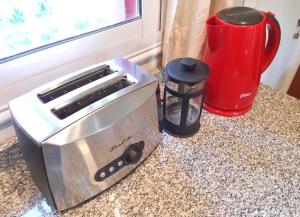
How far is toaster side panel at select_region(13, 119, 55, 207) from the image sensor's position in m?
0.43

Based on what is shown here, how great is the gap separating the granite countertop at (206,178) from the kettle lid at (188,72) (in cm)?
17

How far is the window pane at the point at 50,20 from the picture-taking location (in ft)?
1.97

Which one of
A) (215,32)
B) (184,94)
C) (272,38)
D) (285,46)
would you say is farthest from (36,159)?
(285,46)

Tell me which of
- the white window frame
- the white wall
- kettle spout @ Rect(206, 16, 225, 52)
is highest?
kettle spout @ Rect(206, 16, 225, 52)

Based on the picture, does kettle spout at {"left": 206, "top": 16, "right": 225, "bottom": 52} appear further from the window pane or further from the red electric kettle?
the window pane

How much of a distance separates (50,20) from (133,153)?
1.31 feet

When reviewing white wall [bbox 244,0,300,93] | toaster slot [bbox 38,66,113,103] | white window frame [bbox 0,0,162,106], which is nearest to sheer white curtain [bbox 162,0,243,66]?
white window frame [bbox 0,0,162,106]

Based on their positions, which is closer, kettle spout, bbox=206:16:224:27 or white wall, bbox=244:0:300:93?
kettle spout, bbox=206:16:224:27

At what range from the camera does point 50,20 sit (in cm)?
66

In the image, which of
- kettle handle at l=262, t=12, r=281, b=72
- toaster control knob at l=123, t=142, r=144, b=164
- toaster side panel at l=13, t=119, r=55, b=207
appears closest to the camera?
toaster side panel at l=13, t=119, r=55, b=207

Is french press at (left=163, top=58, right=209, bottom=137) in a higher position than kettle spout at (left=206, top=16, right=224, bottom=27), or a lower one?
lower

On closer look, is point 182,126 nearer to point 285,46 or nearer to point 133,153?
point 133,153

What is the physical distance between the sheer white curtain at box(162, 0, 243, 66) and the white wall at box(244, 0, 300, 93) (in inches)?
17.0

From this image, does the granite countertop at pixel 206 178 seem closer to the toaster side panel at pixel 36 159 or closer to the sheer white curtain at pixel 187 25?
the toaster side panel at pixel 36 159
